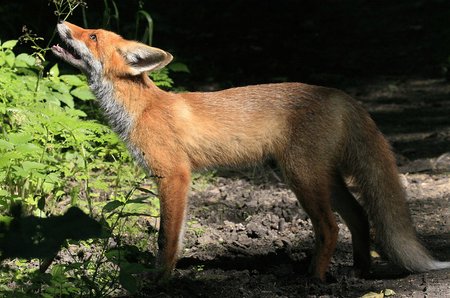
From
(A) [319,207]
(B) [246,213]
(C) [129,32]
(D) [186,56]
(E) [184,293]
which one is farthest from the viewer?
(D) [186,56]

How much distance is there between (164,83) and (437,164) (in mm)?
3159

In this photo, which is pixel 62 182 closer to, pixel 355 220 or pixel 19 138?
pixel 19 138

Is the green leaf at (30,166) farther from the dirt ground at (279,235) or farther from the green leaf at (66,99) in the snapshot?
the green leaf at (66,99)

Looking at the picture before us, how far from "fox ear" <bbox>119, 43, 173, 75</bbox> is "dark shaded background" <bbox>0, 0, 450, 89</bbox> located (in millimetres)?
4800

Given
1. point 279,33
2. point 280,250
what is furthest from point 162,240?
point 279,33

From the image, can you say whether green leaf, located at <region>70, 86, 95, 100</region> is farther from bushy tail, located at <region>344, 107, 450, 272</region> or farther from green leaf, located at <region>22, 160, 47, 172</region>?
bushy tail, located at <region>344, 107, 450, 272</region>

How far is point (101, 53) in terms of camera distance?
6047 mm

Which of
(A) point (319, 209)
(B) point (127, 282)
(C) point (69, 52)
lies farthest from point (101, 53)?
(B) point (127, 282)

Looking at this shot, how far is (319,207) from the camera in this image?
219 inches

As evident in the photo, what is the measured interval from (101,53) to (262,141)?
1.46m

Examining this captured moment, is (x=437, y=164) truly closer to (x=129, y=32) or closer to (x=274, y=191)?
(x=274, y=191)

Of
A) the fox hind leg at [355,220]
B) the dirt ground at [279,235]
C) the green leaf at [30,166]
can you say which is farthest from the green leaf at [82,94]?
the fox hind leg at [355,220]

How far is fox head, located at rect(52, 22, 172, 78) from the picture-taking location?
5.99 metres

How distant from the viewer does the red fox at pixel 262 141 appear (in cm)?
560
